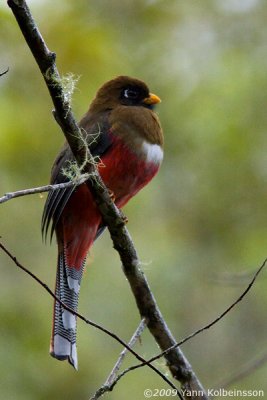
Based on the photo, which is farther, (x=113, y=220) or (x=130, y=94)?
(x=130, y=94)

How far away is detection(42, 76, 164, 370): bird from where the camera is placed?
432cm

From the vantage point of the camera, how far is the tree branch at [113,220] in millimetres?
3143

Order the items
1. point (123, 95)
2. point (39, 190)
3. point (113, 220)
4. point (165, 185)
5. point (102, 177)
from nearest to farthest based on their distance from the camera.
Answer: point (39, 190), point (113, 220), point (102, 177), point (123, 95), point (165, 185)

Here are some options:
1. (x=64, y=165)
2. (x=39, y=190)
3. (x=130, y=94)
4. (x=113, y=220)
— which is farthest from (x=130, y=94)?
(x=39, y=190)

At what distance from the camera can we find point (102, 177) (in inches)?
174

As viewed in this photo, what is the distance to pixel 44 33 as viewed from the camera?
6.62 m

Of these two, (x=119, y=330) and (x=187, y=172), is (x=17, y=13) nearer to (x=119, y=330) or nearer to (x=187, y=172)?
(x=119, y=330)

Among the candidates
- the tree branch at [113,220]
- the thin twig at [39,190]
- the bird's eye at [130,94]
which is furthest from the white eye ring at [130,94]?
the thin twig at [39,190]

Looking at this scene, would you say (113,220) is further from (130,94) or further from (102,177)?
(130,94)

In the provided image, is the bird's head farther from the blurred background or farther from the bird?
the blurred background

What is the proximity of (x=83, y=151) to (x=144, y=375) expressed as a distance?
339cm

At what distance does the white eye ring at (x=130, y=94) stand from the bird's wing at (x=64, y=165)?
44 cm

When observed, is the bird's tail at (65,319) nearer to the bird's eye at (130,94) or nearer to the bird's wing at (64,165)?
the bird's wing at (64,165)

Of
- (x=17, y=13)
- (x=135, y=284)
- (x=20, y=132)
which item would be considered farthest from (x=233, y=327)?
(x=17, y=13)
